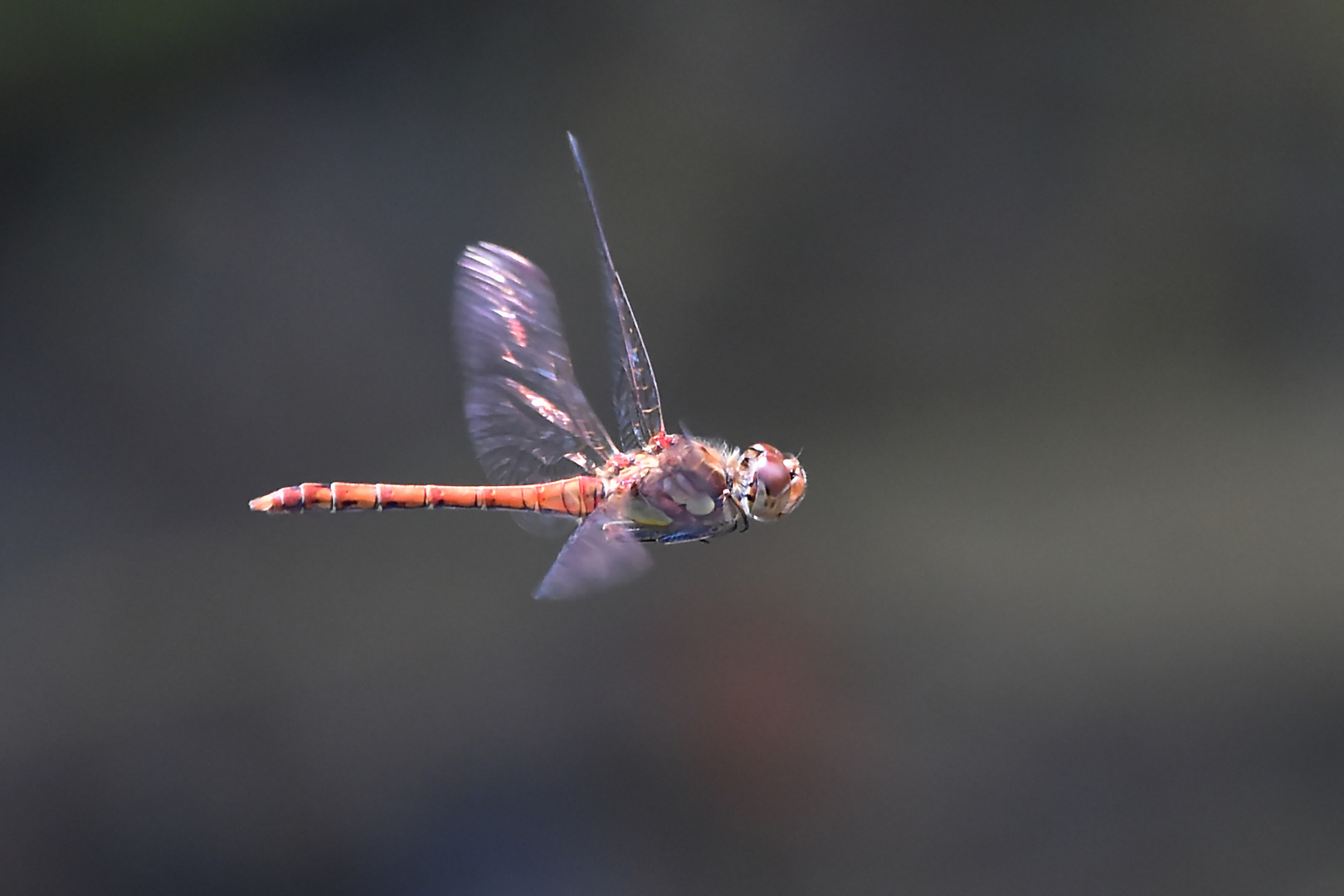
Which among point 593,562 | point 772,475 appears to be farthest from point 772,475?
point 593,562

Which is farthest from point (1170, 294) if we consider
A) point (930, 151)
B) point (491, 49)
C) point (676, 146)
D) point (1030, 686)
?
point (491, 49)

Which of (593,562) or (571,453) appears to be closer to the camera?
(593,562)

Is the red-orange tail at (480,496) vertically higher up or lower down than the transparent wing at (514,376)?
lower down

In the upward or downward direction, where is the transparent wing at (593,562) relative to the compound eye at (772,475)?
downward

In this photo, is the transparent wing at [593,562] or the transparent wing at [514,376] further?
the transparent wing at [514,376]

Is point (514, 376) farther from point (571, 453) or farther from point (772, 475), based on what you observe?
point (772, 475)

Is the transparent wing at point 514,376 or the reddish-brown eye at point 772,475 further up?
the transparent wing at point 514,376

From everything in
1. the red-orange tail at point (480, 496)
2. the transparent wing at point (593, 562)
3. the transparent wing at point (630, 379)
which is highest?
the transparent wing at point (630, 379)
